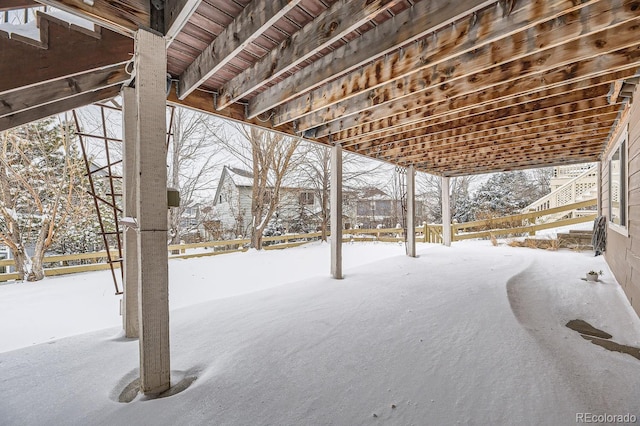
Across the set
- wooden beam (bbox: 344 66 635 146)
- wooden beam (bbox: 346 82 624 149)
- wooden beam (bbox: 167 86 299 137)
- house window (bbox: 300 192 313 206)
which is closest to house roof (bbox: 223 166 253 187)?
house window (bbox: 300 192 313 206)

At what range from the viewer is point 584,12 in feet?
5.91

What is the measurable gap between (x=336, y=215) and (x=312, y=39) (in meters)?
2.81

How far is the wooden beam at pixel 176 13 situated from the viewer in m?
1.44

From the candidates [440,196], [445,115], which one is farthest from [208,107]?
[440,196]

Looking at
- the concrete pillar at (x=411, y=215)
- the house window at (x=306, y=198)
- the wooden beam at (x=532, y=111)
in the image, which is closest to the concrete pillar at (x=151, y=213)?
the wooden beam at (x=532, y=111)

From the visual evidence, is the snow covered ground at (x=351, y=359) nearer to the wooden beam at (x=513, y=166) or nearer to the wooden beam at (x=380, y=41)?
the wooden beam at (x=380, y=41)

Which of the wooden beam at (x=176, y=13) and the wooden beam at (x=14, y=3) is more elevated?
the wooden beam at (x=14, y=3)

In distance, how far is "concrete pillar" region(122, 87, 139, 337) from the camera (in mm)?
2330

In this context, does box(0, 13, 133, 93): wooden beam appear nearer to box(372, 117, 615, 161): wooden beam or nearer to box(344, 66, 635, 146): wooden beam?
box(344, 66, 635, 146): wooden beam

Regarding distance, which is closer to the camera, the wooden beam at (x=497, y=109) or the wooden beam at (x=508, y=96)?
the wooden beam at (x=508, y=96)

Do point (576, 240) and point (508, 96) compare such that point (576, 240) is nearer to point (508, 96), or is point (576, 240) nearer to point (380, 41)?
point (508, 96)

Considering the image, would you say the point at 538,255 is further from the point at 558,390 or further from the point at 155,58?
the point at 155,58

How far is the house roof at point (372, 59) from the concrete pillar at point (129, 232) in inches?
9.8

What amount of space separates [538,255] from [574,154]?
2.29 meters
